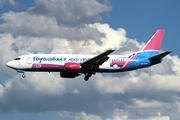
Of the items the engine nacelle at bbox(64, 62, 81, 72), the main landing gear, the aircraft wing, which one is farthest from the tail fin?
the engine nacelle at bbox(64, 62, 81, 72)

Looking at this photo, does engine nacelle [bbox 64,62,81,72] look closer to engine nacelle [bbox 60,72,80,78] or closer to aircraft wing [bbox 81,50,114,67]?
aircraft wing [bbox 81,50,114,67]

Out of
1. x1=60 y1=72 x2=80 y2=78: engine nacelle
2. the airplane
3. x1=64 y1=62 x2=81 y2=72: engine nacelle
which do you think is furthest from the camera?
x1=60 y1=72 x2=80 y2=78: engine nacelle

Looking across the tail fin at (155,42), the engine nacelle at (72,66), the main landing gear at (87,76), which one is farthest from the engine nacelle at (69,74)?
the tail fin at (155,42)

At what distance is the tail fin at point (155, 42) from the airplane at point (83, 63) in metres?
2.20

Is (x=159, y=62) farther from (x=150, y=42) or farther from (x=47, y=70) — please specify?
(x=47, y=70)

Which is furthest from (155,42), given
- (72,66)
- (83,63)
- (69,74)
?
(72,66)

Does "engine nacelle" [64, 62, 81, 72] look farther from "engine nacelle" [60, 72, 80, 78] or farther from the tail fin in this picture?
the tail fin

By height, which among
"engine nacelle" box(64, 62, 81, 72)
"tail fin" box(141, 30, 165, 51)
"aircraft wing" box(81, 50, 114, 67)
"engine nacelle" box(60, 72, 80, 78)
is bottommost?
"engine nacelle" box(64, 62, 81, 72)

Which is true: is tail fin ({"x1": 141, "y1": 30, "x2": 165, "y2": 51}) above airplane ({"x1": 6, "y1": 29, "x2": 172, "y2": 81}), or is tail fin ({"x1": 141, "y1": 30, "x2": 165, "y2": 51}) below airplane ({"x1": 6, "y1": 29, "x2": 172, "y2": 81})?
above

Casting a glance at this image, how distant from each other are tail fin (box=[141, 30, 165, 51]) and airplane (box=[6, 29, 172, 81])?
7.22 feet

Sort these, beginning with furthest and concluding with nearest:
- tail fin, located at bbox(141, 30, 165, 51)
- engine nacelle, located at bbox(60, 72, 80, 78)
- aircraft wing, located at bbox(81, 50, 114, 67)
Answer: tail fin, located at bbox(141, 30, 165, 51) → engine nacelle, located at bbox(60, 72, 80, 78) → aircraft wing, located at bbox(81, 50, 114, 67)

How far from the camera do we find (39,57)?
368 ft

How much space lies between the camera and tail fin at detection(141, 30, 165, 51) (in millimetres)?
124069

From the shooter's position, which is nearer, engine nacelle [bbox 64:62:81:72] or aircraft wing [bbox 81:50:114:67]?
aircraft wing [bbox 81:50:114:67]
